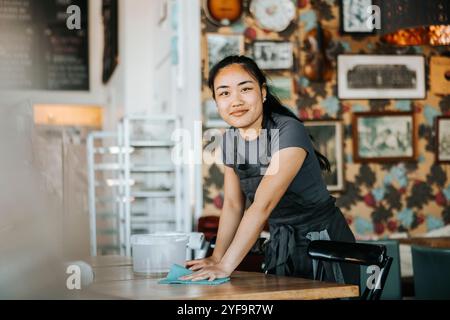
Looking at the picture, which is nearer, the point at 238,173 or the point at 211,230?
the point at 238,173

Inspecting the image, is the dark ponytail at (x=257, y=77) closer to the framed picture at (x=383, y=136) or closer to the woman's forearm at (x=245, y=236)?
the woman's forearm at (x=245, y=236)

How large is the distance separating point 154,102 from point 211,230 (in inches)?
107

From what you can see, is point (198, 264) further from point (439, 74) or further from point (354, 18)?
point (439, 74)

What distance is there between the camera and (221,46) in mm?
4707

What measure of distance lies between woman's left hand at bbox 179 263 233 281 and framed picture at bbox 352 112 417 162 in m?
3.33

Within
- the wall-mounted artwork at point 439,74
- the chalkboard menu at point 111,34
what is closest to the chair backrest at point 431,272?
the wall-mounted artwork at point 439,74

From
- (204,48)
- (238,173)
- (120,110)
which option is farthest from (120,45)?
(238,173)

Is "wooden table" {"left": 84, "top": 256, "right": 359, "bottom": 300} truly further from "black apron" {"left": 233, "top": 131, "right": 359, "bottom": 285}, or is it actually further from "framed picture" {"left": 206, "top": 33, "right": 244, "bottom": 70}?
"framed picture" {"left": 206, "top": 33, "right": 244, "bottom": 70}

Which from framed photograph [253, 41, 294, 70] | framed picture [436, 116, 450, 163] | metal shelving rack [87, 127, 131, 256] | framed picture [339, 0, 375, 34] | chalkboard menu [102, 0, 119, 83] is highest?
chalkboard menu [102, 0, 119, 83]

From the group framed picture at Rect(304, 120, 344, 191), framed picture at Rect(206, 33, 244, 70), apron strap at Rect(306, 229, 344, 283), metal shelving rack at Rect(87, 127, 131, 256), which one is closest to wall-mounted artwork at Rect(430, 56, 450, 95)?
framed picture at Rect(304, 120, 344, 191)

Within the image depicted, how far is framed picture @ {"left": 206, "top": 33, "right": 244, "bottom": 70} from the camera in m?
4.69

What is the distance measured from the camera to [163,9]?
589cm

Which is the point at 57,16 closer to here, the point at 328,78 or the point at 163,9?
the point at 163,9

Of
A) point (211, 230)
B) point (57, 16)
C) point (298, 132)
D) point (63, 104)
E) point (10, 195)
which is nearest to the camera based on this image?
point (10, 195)
